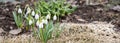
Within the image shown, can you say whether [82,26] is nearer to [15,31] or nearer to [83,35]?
[83,35]

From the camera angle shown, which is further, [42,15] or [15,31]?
[42,15]

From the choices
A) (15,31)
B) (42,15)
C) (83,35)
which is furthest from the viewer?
(42,15)

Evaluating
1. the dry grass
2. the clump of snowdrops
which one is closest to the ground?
the dry grass

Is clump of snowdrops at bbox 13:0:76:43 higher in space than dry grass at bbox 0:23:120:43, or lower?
higher

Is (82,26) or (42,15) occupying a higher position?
(42,15)

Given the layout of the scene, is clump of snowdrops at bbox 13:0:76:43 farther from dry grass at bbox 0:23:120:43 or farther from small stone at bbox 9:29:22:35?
dry grass at bbox 0:23:120:43

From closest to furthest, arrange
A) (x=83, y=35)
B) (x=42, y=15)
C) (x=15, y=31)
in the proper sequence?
1. (x=83, y=35)
2. (x=15, y=31)
3. (x=42, y=15)

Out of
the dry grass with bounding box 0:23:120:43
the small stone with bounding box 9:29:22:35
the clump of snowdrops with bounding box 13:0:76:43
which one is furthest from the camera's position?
the small stone with bounding box 9:29:22:35

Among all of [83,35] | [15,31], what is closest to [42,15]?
[15,31]

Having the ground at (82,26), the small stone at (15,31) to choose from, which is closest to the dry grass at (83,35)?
the ground at (82,26)

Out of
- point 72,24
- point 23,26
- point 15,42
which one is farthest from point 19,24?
point 72,24

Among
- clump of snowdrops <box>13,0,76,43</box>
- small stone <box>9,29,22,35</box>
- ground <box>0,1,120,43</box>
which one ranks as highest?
clump of snowdrops <box>13,0,76,43</box>

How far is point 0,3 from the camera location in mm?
5641

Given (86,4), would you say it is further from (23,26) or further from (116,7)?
(23,26)
